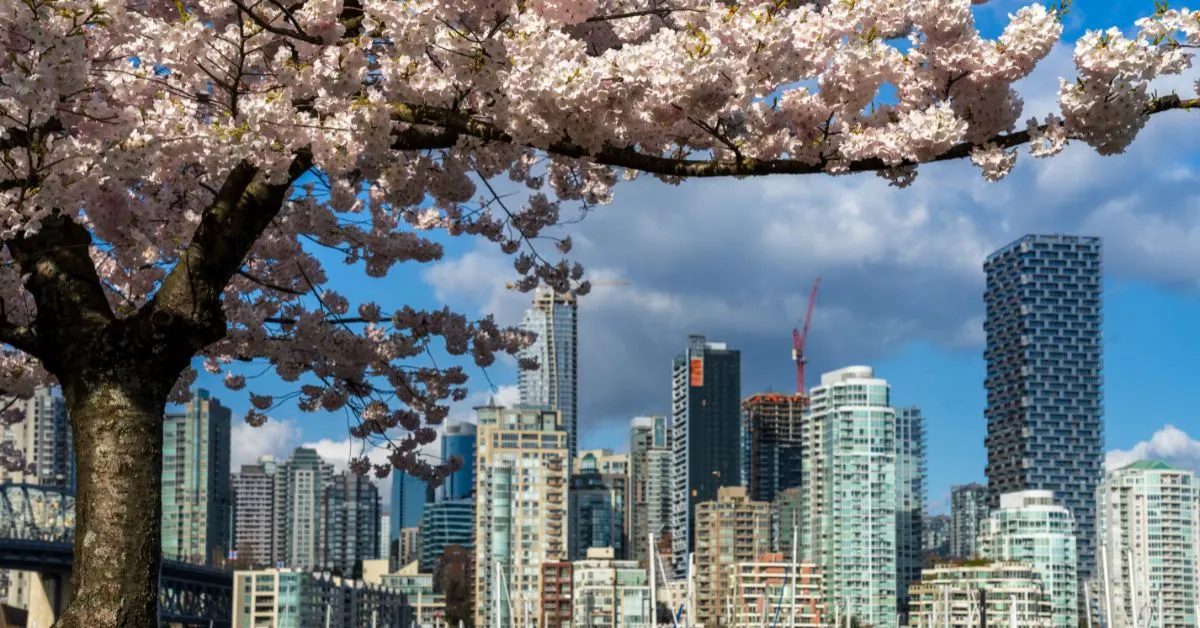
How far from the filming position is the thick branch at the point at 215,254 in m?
9.40

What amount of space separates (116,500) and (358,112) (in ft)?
8.36

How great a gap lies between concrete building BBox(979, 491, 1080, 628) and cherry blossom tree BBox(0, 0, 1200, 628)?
528 ft

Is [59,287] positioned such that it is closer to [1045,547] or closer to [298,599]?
[298,599]

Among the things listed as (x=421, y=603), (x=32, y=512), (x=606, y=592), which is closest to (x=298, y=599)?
(x=32, y=512)

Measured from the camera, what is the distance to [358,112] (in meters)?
8.26

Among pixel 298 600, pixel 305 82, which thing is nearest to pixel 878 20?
pixel 305 82

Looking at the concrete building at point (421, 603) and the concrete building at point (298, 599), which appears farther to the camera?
the concrete building at point (421, 603)

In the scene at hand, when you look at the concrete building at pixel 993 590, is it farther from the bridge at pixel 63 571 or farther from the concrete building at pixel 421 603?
the bridge at pixel 63 571

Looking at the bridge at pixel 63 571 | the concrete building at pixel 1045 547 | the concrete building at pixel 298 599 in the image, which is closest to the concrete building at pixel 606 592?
the concrete building at pixel 298 599

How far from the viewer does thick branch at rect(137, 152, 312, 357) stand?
9398 mm

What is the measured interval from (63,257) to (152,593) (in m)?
2.05

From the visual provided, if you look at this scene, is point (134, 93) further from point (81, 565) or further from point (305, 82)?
point (81, 565)

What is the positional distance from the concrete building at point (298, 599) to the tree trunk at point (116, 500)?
142 meters

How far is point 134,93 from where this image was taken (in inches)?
362
